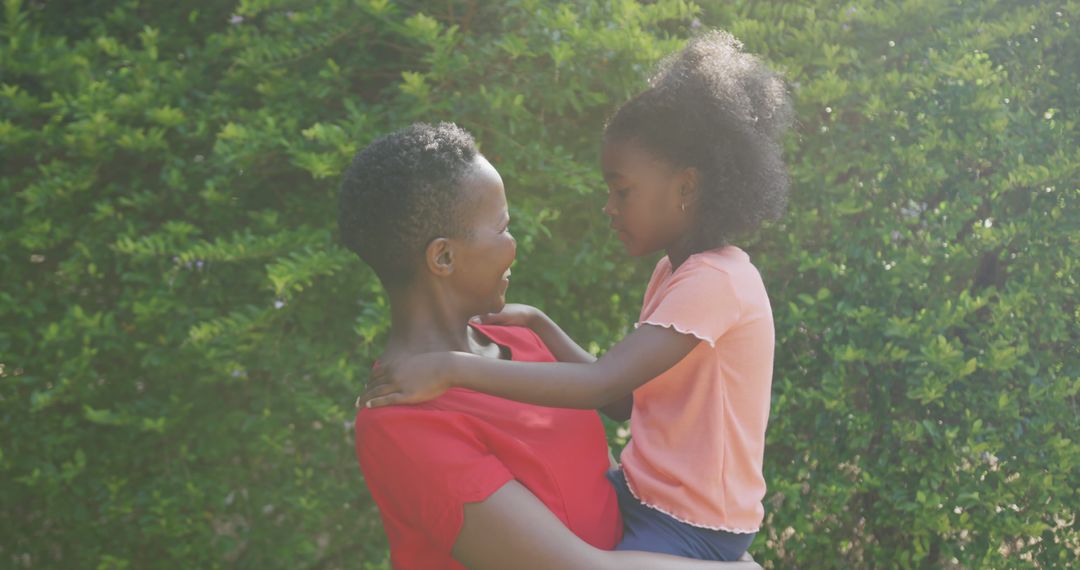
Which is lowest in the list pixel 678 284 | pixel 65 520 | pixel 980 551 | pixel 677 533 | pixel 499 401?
pixel 65 520

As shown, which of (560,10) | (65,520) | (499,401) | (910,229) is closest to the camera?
(499,401)

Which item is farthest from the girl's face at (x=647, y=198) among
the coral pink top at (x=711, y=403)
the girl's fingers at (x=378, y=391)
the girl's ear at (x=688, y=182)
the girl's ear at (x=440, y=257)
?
the girl's fingers at (x=378, y=391)

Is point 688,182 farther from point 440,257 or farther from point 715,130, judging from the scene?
point 440,257

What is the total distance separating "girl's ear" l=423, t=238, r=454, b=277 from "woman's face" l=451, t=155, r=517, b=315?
0.01 m

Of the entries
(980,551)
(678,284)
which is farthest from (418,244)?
(980,551)

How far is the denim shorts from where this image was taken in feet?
7.73

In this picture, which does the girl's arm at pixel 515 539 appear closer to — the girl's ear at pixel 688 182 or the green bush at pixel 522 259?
the girl's ear at pixel 688 182

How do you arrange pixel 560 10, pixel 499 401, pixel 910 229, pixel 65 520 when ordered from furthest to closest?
pixel 65 520 → pixel 910 229 → pixel 560 10 → pixel 499 401

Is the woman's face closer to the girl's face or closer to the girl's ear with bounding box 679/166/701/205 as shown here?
the girl's face

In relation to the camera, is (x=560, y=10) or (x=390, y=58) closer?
(x=560, y=10)

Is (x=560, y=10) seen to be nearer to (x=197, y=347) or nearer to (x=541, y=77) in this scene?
(x=541, y=77)

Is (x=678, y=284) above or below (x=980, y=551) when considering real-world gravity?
above

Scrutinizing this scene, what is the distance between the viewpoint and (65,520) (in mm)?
4285

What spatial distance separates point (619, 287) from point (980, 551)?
160 cm
